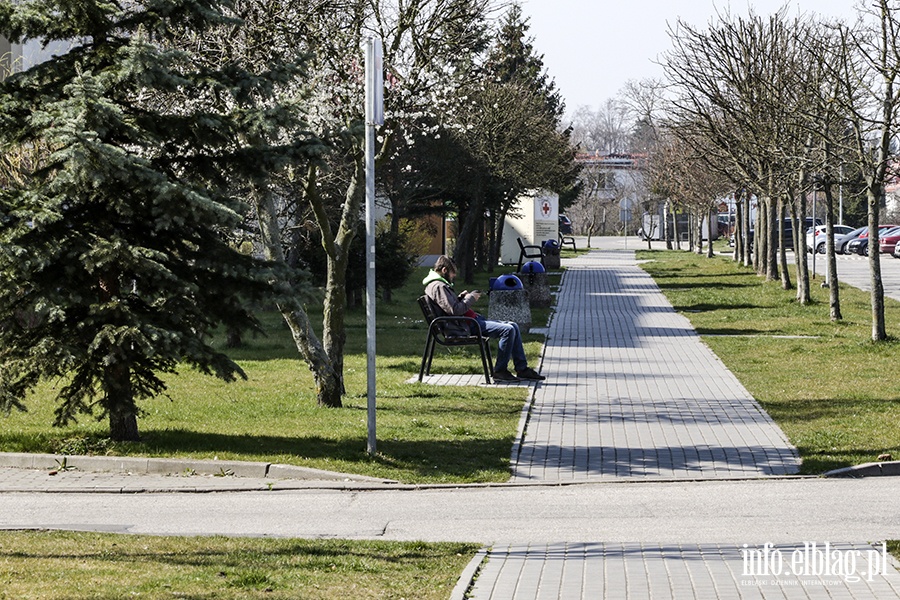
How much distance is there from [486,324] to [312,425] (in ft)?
14.4

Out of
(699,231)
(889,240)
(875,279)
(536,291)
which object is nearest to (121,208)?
(875,279)

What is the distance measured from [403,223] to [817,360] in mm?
24359

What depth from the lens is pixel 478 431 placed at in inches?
495

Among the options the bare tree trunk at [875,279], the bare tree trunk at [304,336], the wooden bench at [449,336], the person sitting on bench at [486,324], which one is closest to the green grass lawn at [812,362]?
the bare tree trunk at [875,279]

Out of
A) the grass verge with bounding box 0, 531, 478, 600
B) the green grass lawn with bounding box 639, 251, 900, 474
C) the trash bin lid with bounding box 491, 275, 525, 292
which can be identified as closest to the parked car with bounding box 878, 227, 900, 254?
the green grass lawn with bounding box 639, 251, 900, 474

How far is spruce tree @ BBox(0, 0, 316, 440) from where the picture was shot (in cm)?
1024

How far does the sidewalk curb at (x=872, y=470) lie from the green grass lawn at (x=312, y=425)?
2738mm

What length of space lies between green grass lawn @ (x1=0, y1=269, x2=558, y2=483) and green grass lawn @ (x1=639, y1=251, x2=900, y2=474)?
297 centimetres

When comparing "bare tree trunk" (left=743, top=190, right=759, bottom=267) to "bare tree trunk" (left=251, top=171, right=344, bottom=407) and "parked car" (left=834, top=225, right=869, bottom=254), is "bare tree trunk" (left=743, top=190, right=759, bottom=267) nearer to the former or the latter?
"parked car" (left=834, top=225, right=869, bottom=254)

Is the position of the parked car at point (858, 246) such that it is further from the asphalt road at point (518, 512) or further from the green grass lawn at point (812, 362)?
the asphalt road at point (518, 512)

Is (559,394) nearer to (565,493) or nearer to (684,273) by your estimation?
(565,493)

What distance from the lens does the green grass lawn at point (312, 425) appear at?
1086 cm

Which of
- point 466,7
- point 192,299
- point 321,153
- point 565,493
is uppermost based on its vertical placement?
point 466,7

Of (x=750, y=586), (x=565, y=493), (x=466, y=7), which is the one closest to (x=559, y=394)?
(x=466, y=7)
